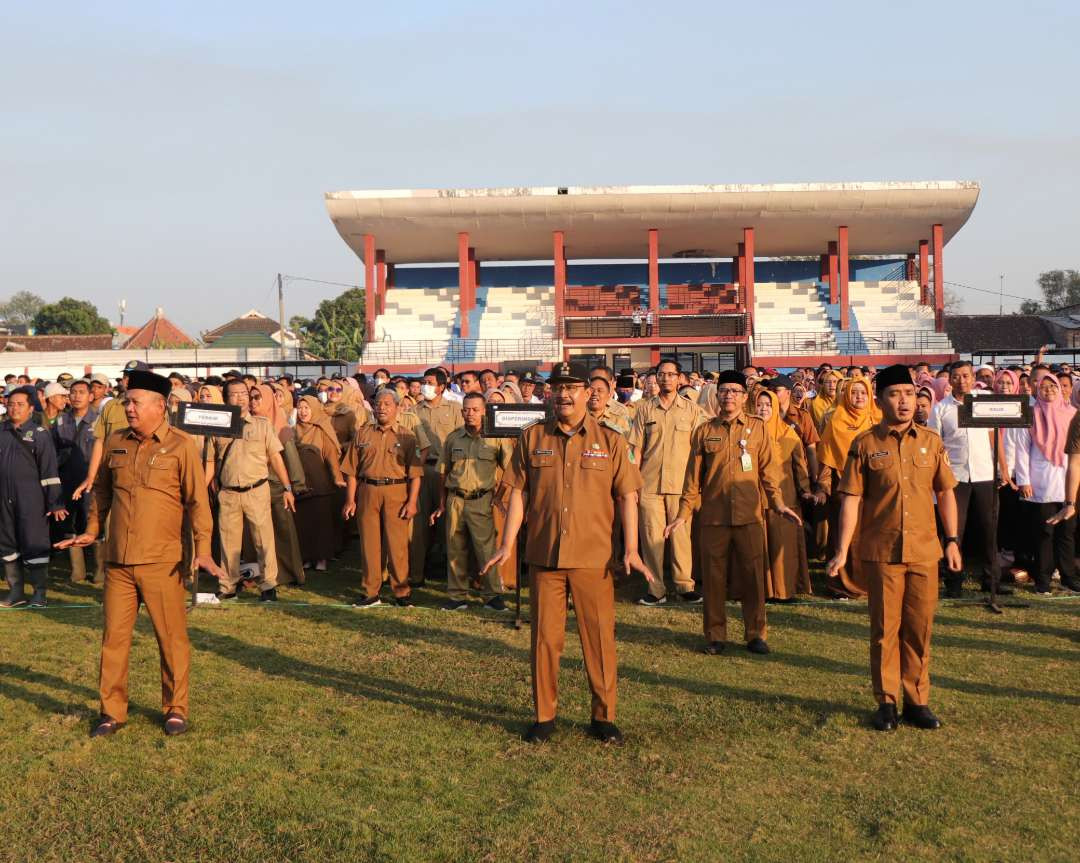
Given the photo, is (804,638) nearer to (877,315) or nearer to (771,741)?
(771,741)

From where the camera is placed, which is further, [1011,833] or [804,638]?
[804,638]

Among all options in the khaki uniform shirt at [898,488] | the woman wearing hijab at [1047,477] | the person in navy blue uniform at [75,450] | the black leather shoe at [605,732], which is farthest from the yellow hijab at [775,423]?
the person in navy blue uniform at [75,450]

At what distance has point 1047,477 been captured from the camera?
856 cm

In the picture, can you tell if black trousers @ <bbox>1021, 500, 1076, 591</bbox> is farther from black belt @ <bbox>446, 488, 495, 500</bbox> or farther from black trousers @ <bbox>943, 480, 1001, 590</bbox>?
black belt @ <bbox>446, 488, 495, 500</bbox>

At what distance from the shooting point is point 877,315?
37375mm

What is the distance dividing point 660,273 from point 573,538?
115 ft

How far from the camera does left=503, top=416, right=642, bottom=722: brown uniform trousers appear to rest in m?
5.36

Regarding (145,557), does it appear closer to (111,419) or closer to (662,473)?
(111,419)

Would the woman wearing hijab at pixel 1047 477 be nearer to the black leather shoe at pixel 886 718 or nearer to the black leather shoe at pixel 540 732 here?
the black leather shoe at pixel 886 718

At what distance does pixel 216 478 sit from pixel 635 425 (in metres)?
3.92

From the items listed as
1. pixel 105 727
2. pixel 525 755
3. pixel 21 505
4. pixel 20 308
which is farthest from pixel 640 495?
pixel 20 308

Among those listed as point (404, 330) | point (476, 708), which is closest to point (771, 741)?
point (476, 708)

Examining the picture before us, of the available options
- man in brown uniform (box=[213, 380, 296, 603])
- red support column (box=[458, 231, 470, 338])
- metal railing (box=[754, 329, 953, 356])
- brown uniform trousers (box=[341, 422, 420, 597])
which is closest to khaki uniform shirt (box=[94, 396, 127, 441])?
man in brown uniform (box=[213, 380, 296, 603])

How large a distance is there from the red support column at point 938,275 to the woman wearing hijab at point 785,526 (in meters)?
29.0
